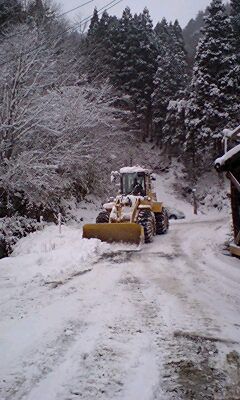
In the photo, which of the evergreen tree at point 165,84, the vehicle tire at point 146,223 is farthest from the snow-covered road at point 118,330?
the evergreen tree at point 165,84

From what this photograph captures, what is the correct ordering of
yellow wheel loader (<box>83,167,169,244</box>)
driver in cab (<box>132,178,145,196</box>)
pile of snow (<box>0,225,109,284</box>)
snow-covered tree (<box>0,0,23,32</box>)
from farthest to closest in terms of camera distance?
snow-covered tree (<box>0,0,23,32</box>) < driver in cab (<box>132,178,145,196</box>) < yellow wheel loader (<box>83,167,169,244</box>) < pile of snow (<box>0,225,109,284</box>)

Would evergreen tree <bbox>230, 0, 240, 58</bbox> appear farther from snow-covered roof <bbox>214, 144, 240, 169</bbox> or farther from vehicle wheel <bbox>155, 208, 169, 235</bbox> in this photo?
snow-covered roof <bbox>214, 144, 240, 169</bbox>

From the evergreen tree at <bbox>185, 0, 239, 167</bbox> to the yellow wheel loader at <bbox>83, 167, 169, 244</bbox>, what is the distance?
1705cm

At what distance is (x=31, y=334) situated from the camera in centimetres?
465

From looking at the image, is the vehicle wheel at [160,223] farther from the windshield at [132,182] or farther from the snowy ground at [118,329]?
the snowy ground at [118,329]

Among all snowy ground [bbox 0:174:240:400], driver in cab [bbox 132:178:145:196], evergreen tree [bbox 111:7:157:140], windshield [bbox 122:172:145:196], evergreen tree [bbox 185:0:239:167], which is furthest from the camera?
evergreen tree [bbox 111:7:157:140]

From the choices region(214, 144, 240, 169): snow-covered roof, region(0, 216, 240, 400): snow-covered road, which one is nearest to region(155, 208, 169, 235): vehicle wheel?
region(214, 144, 240, 169): snow-covered roof

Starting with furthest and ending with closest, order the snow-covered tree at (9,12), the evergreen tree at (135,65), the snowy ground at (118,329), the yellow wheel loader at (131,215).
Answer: the evergreen tree at (135,65)
the snow-covered tree at (9,12)
the yellow wheel loader at (131,215)
the snowy ground at (118,329)

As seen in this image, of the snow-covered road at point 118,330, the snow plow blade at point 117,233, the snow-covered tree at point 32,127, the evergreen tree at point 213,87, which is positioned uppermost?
the evergreen tree at point 213,87

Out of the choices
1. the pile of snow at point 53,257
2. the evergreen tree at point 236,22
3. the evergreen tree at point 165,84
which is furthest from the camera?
the evergreen tree at point 165,84

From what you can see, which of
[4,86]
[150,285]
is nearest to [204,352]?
[150,285]

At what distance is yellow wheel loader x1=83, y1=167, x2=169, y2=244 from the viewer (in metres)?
12.1

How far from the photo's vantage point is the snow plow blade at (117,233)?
1198 centimetres

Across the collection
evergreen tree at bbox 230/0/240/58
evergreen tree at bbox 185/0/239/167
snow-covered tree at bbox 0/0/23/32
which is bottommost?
evergreen tree at bbox 185/0/239/167
